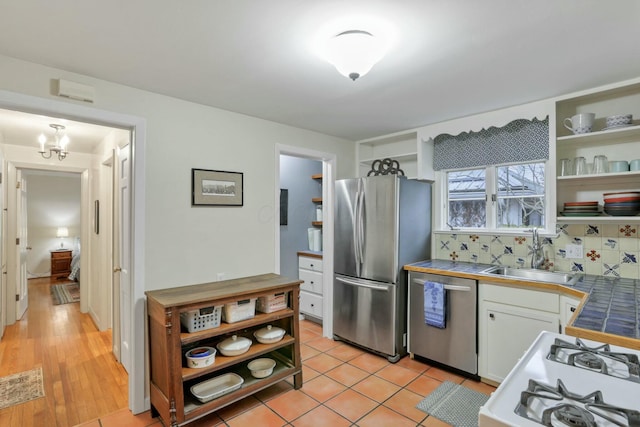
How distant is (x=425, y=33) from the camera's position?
159 centimetres

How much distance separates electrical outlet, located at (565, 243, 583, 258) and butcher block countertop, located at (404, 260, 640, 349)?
15 cm

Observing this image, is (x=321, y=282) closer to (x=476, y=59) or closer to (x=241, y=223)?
(x=241, y=223)

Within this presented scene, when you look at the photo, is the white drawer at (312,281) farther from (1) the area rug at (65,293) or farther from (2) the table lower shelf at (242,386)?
(1) the area rug at (65,293)

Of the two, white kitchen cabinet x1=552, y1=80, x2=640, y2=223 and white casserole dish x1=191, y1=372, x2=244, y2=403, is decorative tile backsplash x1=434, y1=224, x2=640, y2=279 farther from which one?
white casserole dish x1=191, y1=372, x2=244, y2=403

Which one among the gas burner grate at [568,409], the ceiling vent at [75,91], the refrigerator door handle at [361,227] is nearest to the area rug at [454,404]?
the refrigerator door handle at [361,227]

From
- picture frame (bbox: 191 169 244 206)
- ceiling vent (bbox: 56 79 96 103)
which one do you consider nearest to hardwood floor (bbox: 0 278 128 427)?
picture frame (bbox: 191 169 244 206)

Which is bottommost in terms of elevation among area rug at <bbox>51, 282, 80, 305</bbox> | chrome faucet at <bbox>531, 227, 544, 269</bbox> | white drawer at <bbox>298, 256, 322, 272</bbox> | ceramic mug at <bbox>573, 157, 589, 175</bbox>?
area rug at <bbox>51, 282, 80, 305</bbox>

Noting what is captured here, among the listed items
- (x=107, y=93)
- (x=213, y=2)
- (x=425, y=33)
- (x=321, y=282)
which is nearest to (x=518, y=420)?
(x=425, y=33)

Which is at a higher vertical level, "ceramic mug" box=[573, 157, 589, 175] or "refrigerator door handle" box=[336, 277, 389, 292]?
"ceramic mug" box=[573, 157, 589, 175]

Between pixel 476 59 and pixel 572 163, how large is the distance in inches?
52.4

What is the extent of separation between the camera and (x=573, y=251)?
2.60 m

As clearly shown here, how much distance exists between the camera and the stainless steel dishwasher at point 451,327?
2627 mm

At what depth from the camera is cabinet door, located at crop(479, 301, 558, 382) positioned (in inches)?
91.8

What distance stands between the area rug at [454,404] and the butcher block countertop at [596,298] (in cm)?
85
